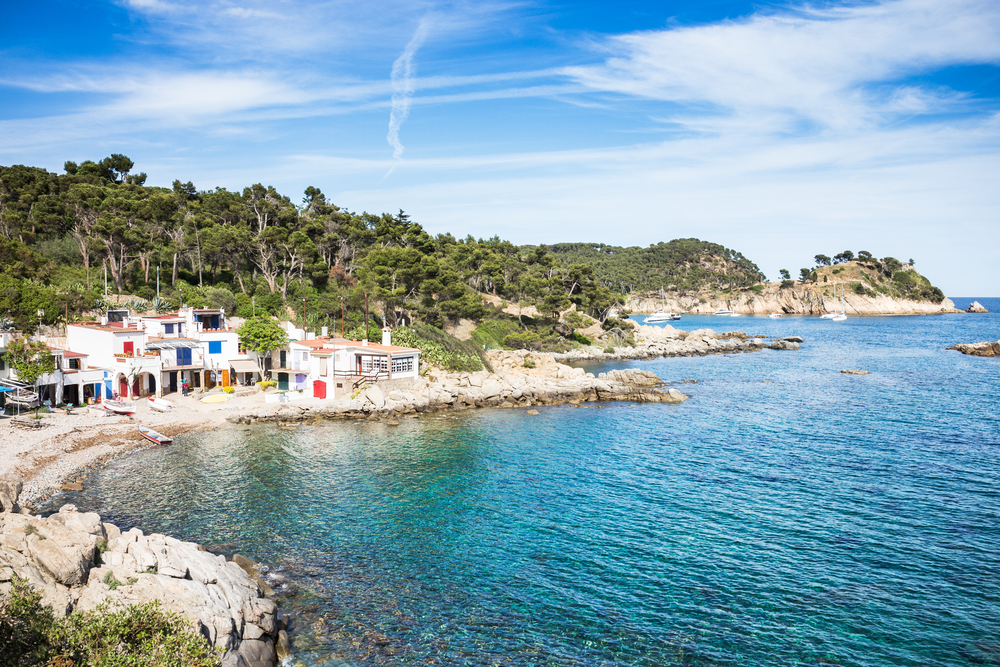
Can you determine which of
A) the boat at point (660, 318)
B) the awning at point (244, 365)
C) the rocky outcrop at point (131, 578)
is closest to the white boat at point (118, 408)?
the awning at point (244, 365)

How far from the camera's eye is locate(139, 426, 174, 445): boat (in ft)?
119

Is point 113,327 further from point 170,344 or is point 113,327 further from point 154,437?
point 154,437

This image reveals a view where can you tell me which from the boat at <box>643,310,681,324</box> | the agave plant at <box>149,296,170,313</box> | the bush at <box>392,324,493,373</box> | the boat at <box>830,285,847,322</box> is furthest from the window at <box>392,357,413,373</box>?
the boat at <box>830,285,847,322</box>

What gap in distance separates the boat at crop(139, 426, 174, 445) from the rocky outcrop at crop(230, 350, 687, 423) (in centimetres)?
599

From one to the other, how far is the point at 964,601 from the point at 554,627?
1381 centimetres

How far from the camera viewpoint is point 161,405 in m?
42.6

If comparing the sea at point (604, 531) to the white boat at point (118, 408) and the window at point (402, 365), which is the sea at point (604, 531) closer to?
the white boat at point (118, 408)

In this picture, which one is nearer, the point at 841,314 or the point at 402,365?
the point at 402,365

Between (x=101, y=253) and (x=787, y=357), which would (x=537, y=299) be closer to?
(x=787, y=357)

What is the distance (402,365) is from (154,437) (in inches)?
778

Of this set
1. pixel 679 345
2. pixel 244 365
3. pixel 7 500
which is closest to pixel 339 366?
pixel 244 365

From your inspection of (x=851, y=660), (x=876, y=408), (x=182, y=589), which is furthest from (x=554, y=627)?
(x=876, y=408)

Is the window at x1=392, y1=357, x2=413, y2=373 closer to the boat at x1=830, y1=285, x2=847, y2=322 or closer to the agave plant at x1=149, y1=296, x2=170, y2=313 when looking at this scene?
the agave plant at x1=149, y1=296, x2=170, y2=313

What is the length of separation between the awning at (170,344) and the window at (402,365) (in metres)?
16.5
